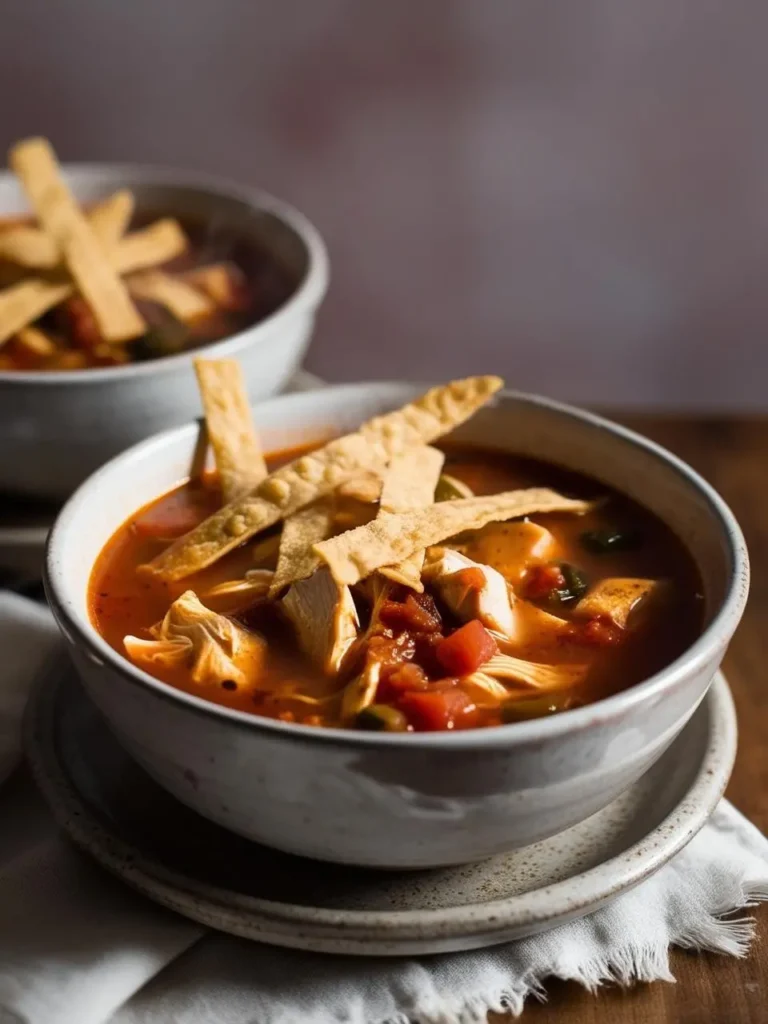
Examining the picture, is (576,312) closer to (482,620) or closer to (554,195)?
(554,195)

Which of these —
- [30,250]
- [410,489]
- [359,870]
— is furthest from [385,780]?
[30,250]

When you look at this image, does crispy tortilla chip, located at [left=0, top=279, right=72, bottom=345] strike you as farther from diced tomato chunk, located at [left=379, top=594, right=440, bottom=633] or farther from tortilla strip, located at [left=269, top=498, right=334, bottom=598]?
diced tomato chunk, located at [left=379, top=594, right=440, bottom=633]

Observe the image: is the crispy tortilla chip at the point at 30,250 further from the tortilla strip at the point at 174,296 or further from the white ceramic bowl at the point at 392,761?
the white ceramic bowl at the point at 392,761

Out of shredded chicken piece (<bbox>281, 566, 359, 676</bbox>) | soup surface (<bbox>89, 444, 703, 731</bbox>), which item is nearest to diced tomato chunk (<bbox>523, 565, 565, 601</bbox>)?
soup surface (<bbox>89, 444, 703, 731</bbox>)

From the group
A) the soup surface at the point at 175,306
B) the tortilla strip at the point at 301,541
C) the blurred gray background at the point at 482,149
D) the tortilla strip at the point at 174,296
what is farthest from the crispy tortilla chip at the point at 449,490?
the blurred gray background at the point at 482,149

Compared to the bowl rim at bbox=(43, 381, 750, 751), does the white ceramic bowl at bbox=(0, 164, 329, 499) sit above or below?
below

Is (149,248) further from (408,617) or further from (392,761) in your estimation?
(392,761)

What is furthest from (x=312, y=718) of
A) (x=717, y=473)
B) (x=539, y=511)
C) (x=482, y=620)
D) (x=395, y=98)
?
(x=395, y=98)
